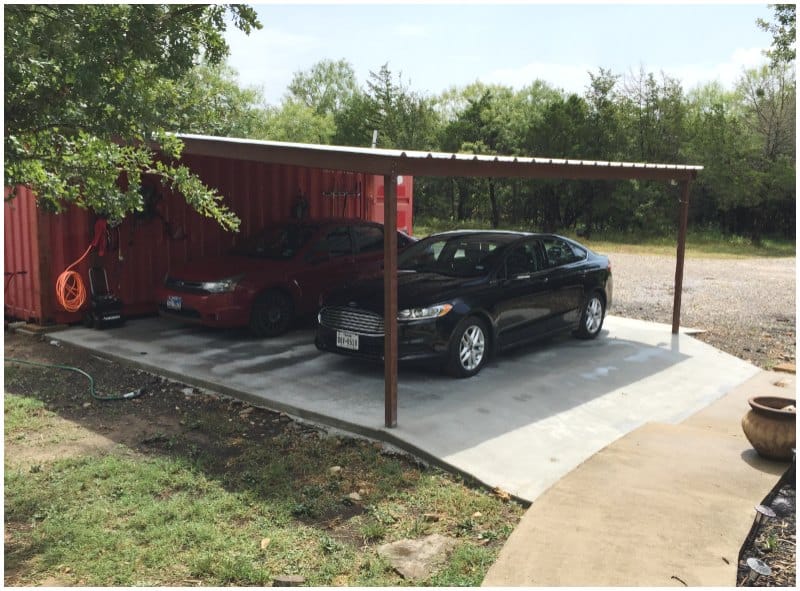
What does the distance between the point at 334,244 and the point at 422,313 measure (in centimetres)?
342

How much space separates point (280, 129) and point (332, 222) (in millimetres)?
30019

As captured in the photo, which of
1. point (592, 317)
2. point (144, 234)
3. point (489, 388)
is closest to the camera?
point (489, 388)

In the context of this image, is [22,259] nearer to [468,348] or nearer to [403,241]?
[403,241]

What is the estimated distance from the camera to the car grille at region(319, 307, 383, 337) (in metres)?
7.46

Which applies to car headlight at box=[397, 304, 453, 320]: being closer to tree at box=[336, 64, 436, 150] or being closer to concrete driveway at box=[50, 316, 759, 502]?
concrete driveway at box=[50, 316, 759, 502]

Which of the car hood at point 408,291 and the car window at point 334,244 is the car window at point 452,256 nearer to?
the car hood at point 408,291

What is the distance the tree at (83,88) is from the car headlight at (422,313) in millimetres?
3079

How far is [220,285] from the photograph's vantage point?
9352mm

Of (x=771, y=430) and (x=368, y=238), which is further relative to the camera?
(x=368, y=238)

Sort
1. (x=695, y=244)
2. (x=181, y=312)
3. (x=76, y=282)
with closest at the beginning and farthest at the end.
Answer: (x=181, y=312) < (x=76, y=282) < (x=695, y=244)

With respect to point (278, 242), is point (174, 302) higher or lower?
lower

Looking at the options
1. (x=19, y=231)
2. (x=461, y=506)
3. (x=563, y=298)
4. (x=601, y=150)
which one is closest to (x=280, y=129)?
(x=601, y=150)

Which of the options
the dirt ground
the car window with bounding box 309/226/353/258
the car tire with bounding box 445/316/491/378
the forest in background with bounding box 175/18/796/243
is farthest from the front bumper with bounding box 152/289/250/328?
the forest in background with bounding box 175/18/796/243

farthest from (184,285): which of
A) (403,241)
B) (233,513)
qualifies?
→ (233,513)
